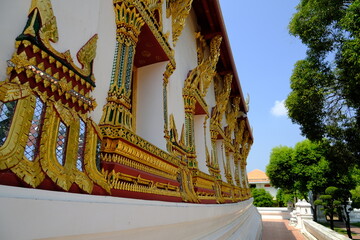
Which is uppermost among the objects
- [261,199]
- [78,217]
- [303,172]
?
[303,172]

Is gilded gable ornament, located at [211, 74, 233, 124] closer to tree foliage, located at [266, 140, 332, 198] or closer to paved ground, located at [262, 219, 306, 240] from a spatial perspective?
paved ground, located at [262, 219, 306, 240]

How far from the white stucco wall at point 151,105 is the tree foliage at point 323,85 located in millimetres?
5243

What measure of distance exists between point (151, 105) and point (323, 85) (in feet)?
20.6

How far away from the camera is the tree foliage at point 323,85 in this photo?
6.00m

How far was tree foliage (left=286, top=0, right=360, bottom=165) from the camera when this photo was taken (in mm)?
6004

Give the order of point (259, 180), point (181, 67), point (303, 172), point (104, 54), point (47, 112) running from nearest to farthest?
point (47, 112) → point (104, 54) → point (181, 67) → point (303, 172) → point (259, 180)

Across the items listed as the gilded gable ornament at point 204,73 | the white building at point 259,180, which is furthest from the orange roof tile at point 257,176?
the gilded gable ornament at point 204,73

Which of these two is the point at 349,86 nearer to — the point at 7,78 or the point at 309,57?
the point at 309,57

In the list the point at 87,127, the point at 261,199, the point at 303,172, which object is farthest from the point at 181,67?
the point at 261,199

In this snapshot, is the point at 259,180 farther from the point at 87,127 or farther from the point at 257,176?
the point at 87,127

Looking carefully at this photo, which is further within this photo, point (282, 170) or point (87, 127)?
point (282, 170)

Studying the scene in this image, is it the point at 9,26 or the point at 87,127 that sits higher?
the point at 9,26

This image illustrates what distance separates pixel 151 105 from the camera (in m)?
2.08

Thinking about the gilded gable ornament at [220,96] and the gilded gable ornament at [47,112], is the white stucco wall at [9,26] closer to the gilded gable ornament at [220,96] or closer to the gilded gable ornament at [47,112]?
the gilded gable ornament at [47,112]
